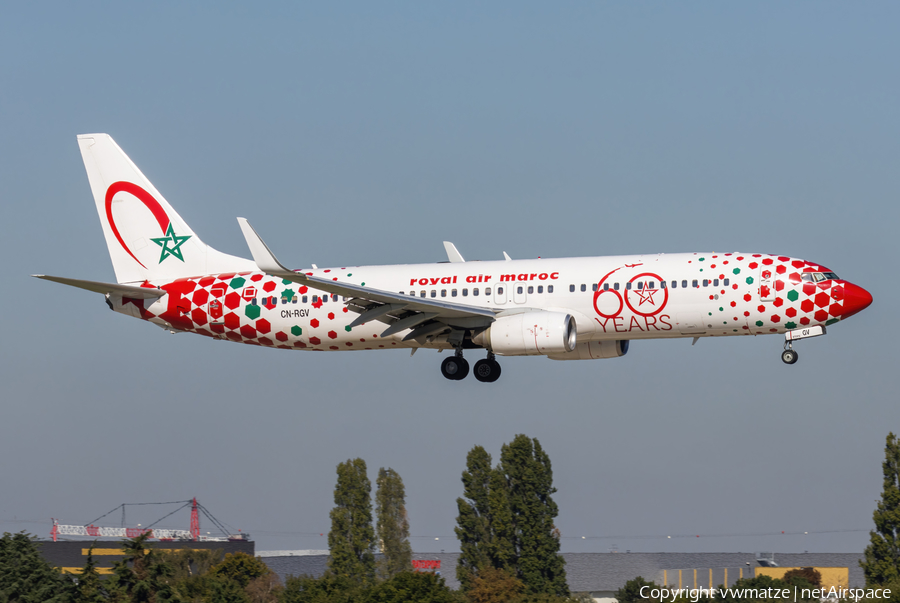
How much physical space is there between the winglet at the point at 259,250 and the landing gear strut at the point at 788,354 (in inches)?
786

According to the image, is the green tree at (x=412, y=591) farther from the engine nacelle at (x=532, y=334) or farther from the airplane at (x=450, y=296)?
the engine nacelle at (x=532, y=334)

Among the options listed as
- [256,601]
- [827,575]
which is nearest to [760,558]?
[827,575]

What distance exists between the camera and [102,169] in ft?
173

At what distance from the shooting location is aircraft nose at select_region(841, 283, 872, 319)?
41375 millimetres

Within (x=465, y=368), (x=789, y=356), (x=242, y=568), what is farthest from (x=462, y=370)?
(x=242, y=568)

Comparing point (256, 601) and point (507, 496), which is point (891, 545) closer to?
point (507, 496)

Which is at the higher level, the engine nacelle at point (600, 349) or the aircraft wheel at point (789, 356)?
the engine nacelle at point (600, 349)

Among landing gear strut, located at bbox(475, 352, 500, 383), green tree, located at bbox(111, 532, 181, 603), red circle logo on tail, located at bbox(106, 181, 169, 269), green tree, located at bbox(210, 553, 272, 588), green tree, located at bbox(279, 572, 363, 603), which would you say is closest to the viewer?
landing gear strut, located at bbox(475, 352, 500, 383)

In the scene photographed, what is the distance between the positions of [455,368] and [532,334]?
561 cm

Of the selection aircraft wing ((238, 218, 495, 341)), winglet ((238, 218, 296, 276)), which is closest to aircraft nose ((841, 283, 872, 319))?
aircraft wing ((238, 218, 495, 341))

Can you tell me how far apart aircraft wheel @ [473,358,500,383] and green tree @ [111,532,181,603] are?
22901 mm

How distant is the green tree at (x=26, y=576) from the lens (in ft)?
190

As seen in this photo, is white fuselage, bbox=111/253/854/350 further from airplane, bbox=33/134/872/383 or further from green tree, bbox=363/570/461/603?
green tree, bbox=363/570/461/603

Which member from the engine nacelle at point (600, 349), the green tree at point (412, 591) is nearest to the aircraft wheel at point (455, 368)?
the engine nacelle at point (600, 349)
